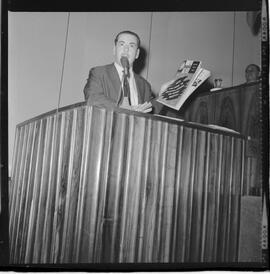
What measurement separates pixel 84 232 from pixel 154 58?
74 cm

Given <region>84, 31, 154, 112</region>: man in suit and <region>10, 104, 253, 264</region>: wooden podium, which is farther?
<region>84, 31, 154, 112</region>: man in suit

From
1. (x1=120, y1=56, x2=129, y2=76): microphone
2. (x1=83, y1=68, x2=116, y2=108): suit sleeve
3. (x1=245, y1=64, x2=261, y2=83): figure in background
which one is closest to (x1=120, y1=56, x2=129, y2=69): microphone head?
(x1=120, y1=56, x2=129, y2=76): microphone

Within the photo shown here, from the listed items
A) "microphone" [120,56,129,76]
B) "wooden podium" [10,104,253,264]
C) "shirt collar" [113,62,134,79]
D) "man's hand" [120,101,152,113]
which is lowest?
"wooden podium" [10,104,253,264]

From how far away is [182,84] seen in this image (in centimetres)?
169

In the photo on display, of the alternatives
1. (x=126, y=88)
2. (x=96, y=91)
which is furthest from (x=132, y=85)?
(x=96, y=91)

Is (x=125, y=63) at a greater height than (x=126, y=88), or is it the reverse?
(x=125, y=63)

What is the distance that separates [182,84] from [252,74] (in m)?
0.29

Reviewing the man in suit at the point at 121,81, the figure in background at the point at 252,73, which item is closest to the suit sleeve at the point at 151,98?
the man in suit at the point at 121,81

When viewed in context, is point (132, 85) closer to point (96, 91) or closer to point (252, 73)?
point (96, 91)

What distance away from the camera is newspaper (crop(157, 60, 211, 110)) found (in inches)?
66.0

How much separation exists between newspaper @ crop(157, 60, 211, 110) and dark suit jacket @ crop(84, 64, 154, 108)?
0.07 meters

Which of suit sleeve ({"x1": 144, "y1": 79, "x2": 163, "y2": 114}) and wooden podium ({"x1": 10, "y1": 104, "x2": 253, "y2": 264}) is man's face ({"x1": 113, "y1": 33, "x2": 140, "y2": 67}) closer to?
suit sleeve ({"x1": 144, "y1": 79, "x2": 163, "y2": 114})

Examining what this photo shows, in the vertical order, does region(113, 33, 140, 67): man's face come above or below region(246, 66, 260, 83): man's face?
above
